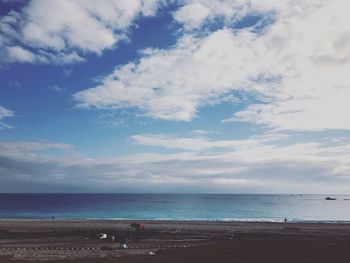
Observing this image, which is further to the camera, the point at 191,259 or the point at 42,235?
the point at 42,235

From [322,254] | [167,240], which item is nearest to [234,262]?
[322,254]

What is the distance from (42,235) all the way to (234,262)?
110ft

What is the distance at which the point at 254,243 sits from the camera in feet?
92.7

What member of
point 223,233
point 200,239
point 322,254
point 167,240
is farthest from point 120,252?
point 223,233

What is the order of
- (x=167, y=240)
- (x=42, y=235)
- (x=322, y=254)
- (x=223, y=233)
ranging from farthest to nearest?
(x=223, y=233) < (x=42, y=235) < (x=167, y=240) < (x=322, y=254)

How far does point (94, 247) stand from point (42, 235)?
14.2 meters

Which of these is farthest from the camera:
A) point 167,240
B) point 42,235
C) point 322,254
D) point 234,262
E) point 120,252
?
point 42,235

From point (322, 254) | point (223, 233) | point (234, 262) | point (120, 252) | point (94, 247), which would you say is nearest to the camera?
point (234, 262)

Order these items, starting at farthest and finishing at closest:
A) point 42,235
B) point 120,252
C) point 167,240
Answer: point 42,235, point 167,240, point 120,252

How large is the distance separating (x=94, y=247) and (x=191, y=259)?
17.3 m

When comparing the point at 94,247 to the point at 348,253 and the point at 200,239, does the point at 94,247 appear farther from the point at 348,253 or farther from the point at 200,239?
the point at 348,253

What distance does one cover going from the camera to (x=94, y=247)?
37406 millimetres

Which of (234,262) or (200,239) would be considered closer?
(234,262)

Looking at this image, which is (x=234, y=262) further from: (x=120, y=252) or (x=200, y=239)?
(x=200, y=239)
